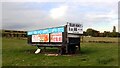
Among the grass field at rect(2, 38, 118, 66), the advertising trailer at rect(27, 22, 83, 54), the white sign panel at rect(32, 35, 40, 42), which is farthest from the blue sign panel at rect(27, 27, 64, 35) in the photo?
the grass field at rect(2, 38, 118, 66)

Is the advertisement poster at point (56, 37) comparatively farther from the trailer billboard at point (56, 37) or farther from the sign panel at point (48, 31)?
the sign panel at point (48, 31)

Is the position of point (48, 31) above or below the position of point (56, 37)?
above

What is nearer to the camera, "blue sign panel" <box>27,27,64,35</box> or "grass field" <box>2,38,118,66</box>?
"grass field" <box>2,38,118,66</box>

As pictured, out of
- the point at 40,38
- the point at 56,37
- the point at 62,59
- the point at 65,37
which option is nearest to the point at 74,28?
the point at 65,37

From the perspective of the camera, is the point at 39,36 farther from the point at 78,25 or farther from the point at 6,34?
the point at 6,34

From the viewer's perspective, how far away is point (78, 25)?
32.9 meters

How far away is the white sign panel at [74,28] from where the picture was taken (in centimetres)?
3183

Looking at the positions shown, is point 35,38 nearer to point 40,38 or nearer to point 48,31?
point 40,38

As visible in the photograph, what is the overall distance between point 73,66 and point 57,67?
122 cm

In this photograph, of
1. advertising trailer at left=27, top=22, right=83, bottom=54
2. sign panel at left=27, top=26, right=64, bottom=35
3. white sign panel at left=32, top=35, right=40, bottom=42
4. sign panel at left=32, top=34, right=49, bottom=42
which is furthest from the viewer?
white sign panel at left=32, top=35, right=40, bottom=42

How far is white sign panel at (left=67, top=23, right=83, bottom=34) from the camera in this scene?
1253 inches

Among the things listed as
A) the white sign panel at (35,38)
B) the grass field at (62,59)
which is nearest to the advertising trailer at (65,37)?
the white sign panel at (35,38)

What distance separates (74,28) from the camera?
32344mm

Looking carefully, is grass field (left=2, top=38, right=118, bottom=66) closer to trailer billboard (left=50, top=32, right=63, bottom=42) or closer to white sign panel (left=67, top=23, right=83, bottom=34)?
white sign panel (left=67, top=23, right=83, bottom=34)
